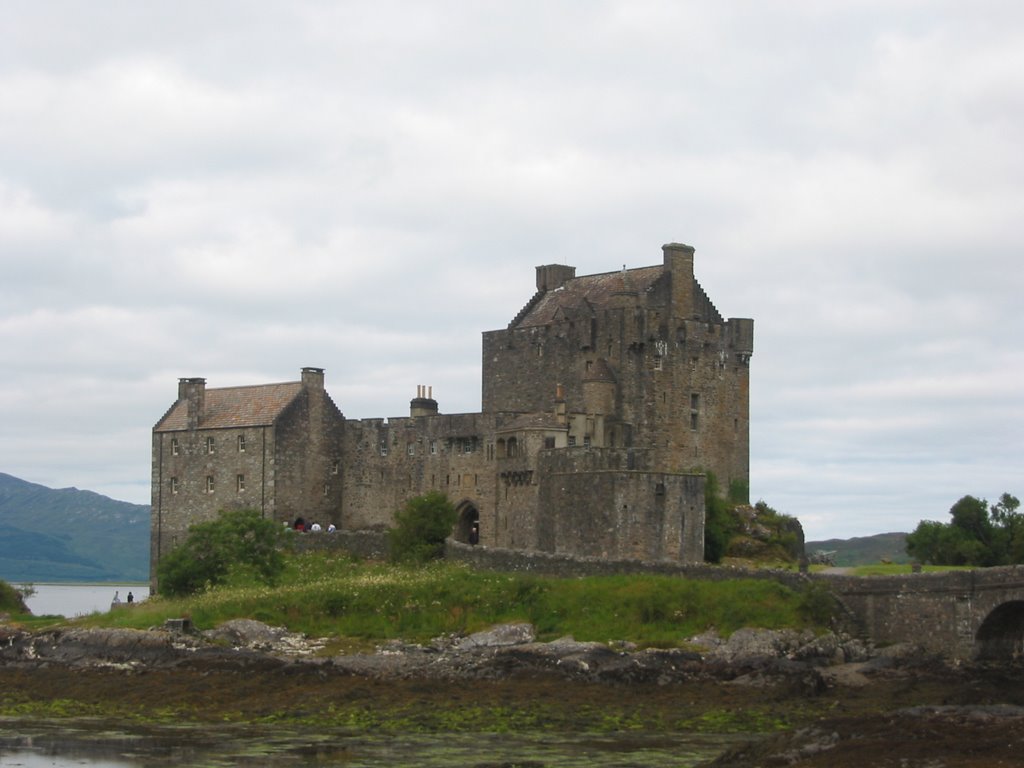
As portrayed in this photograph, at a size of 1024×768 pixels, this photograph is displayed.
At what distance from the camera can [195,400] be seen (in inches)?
2936

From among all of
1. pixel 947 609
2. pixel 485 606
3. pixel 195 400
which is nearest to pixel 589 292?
pixel 195 400

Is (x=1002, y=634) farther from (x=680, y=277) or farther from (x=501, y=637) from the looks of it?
(x=680, y=277)

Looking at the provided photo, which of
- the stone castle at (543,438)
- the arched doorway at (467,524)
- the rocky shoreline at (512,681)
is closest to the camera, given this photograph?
the rocky shoreline at (512,681)

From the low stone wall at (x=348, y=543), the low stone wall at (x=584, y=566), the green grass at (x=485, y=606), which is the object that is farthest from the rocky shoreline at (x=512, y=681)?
the low stone wall at (x=348, y=543)

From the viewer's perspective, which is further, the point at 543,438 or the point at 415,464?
the point at 415,464

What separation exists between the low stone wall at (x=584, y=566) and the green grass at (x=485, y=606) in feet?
2.17

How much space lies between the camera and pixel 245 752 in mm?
38188

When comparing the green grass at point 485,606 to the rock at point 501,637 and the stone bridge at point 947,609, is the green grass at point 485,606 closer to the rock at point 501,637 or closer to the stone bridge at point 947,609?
the rock at point 501,637

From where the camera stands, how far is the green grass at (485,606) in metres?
50.2

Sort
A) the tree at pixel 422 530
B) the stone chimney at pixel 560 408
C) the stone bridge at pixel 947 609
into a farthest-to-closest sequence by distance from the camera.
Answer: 1. the stone chimney at pixel 560 408
2. the tree at pixel 422 530
3. the stone bridge at pixel 947 609

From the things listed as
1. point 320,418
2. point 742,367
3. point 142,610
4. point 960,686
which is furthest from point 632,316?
point 960,686

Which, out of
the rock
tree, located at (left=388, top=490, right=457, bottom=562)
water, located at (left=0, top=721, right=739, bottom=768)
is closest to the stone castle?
tree, located at (left=388, top=490, right=457, bottom=562)

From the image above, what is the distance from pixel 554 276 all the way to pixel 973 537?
20264 mm

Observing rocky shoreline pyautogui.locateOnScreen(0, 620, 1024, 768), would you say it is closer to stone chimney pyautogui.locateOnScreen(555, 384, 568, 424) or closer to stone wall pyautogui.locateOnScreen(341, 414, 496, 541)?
stone chimney pyautogui.locateOnScreen(555, 384, 568, 424)
